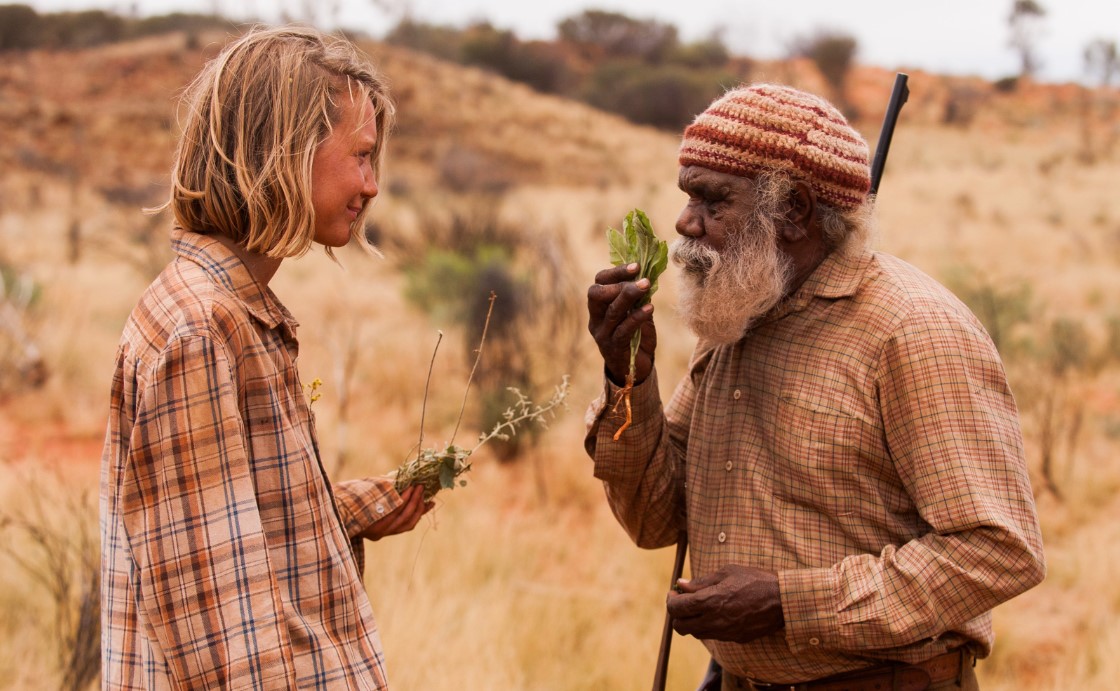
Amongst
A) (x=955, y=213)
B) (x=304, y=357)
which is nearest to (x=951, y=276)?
(x=304, y=357)

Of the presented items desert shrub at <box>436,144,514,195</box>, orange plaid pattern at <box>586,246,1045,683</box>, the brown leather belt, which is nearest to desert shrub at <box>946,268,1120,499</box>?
the brown leather belt

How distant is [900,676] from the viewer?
90.4 inches

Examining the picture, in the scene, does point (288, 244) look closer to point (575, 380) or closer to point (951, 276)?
point (575, 380)

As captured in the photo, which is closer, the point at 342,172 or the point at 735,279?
the point at 342,172

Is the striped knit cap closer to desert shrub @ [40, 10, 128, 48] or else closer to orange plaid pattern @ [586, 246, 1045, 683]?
orange plaid pattern @ [586, 246, 1045, 683]

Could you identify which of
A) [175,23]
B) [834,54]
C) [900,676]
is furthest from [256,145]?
[834,54]

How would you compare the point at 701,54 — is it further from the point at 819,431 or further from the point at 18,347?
the point at 819,431

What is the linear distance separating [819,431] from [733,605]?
420 millimetres

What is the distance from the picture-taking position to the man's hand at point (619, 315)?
2.29m

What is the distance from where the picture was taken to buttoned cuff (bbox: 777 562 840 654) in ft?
7.23

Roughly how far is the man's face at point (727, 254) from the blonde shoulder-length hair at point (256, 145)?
36.1 inches

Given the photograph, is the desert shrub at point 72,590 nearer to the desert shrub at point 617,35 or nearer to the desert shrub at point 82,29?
the desert shrub at point 82,29

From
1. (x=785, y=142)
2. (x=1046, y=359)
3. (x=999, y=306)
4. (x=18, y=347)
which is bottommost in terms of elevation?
(x=18, y=347)

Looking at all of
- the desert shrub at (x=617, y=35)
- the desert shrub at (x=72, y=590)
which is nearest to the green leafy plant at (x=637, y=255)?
the desert shrub at (x=72, y=590)
